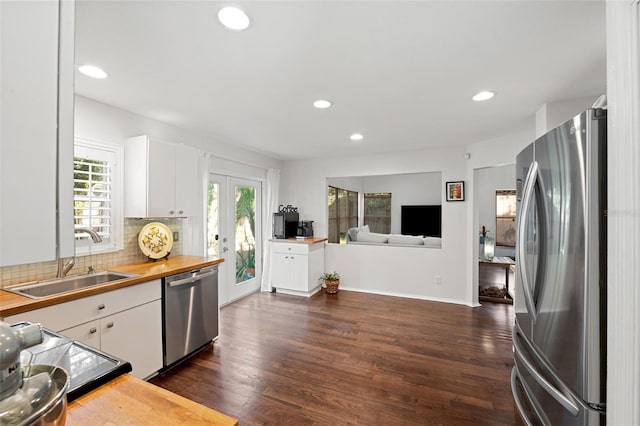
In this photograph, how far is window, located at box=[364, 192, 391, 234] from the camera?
20.2 ft

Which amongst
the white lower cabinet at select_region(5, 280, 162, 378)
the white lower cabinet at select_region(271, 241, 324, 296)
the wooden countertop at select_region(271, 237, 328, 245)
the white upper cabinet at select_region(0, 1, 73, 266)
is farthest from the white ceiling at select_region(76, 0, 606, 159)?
the white lower cabinet at select_region(271, 241, 324, 296)

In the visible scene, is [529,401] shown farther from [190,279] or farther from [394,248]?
[394,248]

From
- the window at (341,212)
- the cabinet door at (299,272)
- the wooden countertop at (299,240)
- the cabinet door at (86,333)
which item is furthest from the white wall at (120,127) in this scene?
the window at (341,212)

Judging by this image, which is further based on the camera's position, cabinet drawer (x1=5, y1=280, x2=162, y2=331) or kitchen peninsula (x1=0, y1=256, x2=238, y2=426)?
cabinet drawer (x1=5, y1=280, x2=162, y2=331)

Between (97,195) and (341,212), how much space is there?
159 inches

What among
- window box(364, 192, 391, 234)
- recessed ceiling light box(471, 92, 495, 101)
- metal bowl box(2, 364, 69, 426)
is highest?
recessed ceiling light box(471, 92, 495, 101)

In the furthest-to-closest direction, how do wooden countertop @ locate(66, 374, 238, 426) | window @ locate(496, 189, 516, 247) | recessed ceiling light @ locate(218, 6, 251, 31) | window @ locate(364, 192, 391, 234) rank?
window @ locate(496, 189, 516, 247)
window @ locate(364, 192, 391, 234)
recessed ceiling light @ locate(218, 6, 251, 31)
wooden countertop @ locate(66, 374, 238, 426)

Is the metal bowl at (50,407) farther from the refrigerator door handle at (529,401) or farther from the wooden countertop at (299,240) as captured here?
the wooden countertop at (299,240)

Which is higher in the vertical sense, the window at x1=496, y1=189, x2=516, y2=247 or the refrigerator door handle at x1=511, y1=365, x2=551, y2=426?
the window at x1=496, y1=189, x2=516, y2=247

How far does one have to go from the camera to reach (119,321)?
2.07 m

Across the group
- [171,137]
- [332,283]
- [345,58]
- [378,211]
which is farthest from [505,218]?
[171,137]

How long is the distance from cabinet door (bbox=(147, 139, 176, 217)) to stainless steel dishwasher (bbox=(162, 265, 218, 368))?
2.33 ft

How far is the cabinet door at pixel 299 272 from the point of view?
4.59 metres

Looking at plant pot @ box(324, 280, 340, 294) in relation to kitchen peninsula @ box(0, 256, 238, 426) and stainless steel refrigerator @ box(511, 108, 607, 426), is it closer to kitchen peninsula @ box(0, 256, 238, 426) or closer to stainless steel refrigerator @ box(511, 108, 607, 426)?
stainless steel refrigerator @ box(511, 108, 607, 426)
